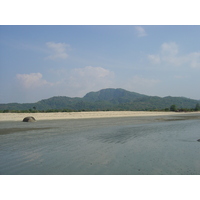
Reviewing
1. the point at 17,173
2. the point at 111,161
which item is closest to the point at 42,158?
the point at 17,173

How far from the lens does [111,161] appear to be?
29.5 feet

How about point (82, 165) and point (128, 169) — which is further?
point (82, 165)

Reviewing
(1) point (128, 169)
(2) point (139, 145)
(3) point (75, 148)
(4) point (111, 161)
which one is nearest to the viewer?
(1) point (128, 169)

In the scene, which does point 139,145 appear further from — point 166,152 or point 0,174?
point 0,174

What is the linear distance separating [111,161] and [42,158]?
330 centimetres

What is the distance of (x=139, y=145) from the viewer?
1262 cm

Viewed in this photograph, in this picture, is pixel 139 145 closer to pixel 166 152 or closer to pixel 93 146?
pixel 166 152

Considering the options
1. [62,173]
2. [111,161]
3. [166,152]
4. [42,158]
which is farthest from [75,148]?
[166,152]

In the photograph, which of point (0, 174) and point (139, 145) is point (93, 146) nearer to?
point (139, 145)
